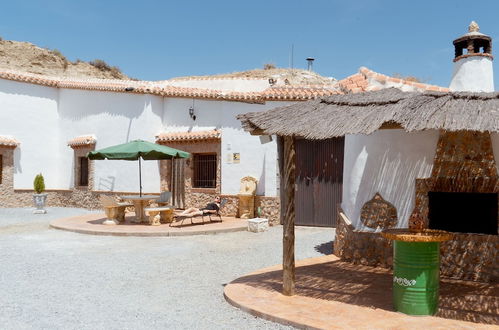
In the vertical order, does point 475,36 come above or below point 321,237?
above

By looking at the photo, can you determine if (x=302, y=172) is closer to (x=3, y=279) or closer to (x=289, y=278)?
(x=289, y=278)

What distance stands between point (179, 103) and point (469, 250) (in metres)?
12.8

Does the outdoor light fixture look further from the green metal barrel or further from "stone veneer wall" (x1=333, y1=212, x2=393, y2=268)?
the green metal barrel

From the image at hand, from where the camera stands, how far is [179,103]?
17172mm

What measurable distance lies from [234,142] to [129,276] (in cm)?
847

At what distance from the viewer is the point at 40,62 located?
3491 cm

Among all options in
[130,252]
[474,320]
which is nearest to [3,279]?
[130,252]

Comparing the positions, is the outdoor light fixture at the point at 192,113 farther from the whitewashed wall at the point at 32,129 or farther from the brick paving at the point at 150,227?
the whitewashed wall at the point at 32,129

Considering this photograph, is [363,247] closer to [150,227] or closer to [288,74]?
[150,227]

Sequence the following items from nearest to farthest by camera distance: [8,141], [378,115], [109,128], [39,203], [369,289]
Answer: [378,115] < [369,289] < [39,203] < [109,128] < [8,141]

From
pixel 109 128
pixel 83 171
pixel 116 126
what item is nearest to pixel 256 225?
pixel 116 126

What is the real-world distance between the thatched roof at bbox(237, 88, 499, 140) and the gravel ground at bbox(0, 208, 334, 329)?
2.39 metres

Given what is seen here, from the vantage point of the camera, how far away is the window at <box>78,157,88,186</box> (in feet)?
63.8

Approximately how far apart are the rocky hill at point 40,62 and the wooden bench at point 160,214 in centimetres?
2550
